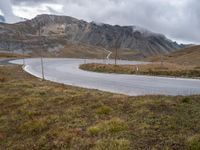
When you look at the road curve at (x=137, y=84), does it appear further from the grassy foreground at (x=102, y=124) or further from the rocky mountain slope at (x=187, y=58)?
the rocky mountain slope at (x=187, y=58)

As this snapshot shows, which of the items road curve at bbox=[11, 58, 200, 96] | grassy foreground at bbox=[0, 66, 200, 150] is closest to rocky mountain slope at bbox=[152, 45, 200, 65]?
road curve at bbox=[11, 58, 200, 96]

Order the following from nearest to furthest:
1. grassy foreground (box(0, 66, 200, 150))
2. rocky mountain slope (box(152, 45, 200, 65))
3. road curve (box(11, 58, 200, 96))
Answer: grassy foreground (box(0, 66, 200, 150)) < road curve (box(11, 58, 200, 96)) < rocky mountain slope (box(152, 45, 200, 65))

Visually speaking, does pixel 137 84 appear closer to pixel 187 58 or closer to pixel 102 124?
pixel 102 124

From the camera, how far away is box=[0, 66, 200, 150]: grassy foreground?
11.0 meters

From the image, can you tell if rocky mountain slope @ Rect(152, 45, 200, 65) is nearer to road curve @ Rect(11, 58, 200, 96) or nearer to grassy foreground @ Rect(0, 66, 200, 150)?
road curve @ Rect(11, 58, 200, 96)

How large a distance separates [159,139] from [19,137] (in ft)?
17.0

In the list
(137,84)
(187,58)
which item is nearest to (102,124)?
(137,84)

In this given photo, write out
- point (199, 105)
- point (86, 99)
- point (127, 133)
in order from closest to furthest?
point (127, 133)
point (199, 105)
point (86, 99)

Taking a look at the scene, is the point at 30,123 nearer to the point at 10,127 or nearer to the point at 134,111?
the point at 10,127

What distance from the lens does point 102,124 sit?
12898mm

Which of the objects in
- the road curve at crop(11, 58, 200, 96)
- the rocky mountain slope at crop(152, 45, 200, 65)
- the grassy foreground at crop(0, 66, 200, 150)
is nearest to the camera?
the grassy foreground at crop(0, 66, 200, 150)

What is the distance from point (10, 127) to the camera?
49.7ft

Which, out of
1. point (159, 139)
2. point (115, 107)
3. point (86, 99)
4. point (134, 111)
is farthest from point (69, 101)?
point (159, 139)

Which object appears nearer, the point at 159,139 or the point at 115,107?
the point at 159,139
